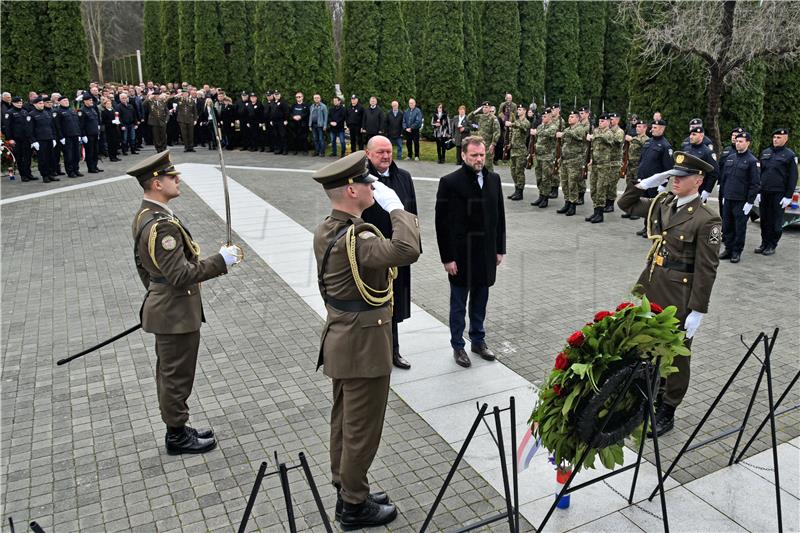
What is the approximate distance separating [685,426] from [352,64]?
20.3 meters

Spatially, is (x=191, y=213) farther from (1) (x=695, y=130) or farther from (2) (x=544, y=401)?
(2) (x=544, y=401)

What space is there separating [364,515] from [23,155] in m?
16.1

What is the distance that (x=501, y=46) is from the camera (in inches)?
1032

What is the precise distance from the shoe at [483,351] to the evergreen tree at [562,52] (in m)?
23.6

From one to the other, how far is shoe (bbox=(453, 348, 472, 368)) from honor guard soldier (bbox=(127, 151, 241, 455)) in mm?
2518

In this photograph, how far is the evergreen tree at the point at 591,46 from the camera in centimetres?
2777

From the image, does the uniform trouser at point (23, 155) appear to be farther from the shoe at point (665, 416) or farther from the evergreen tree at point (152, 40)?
the evergreen tree at point (152, 40)

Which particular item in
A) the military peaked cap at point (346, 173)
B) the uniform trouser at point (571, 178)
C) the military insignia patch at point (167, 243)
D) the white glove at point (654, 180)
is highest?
the military peaked cap at point (346, 173)

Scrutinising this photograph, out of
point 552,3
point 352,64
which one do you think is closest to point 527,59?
point 552,3

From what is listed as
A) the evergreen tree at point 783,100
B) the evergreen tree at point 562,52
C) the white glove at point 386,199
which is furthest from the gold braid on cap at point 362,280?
the evergreen tree at point 562,52

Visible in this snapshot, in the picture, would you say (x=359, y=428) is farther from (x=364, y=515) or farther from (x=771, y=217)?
(x=771, y=217)

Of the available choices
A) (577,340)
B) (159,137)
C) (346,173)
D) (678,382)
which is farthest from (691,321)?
(159,137)

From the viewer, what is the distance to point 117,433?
17.1 feet

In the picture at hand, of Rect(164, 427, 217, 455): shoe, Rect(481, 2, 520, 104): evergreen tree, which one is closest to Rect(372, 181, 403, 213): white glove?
Rect(164, 427, 217, 455): shoe
